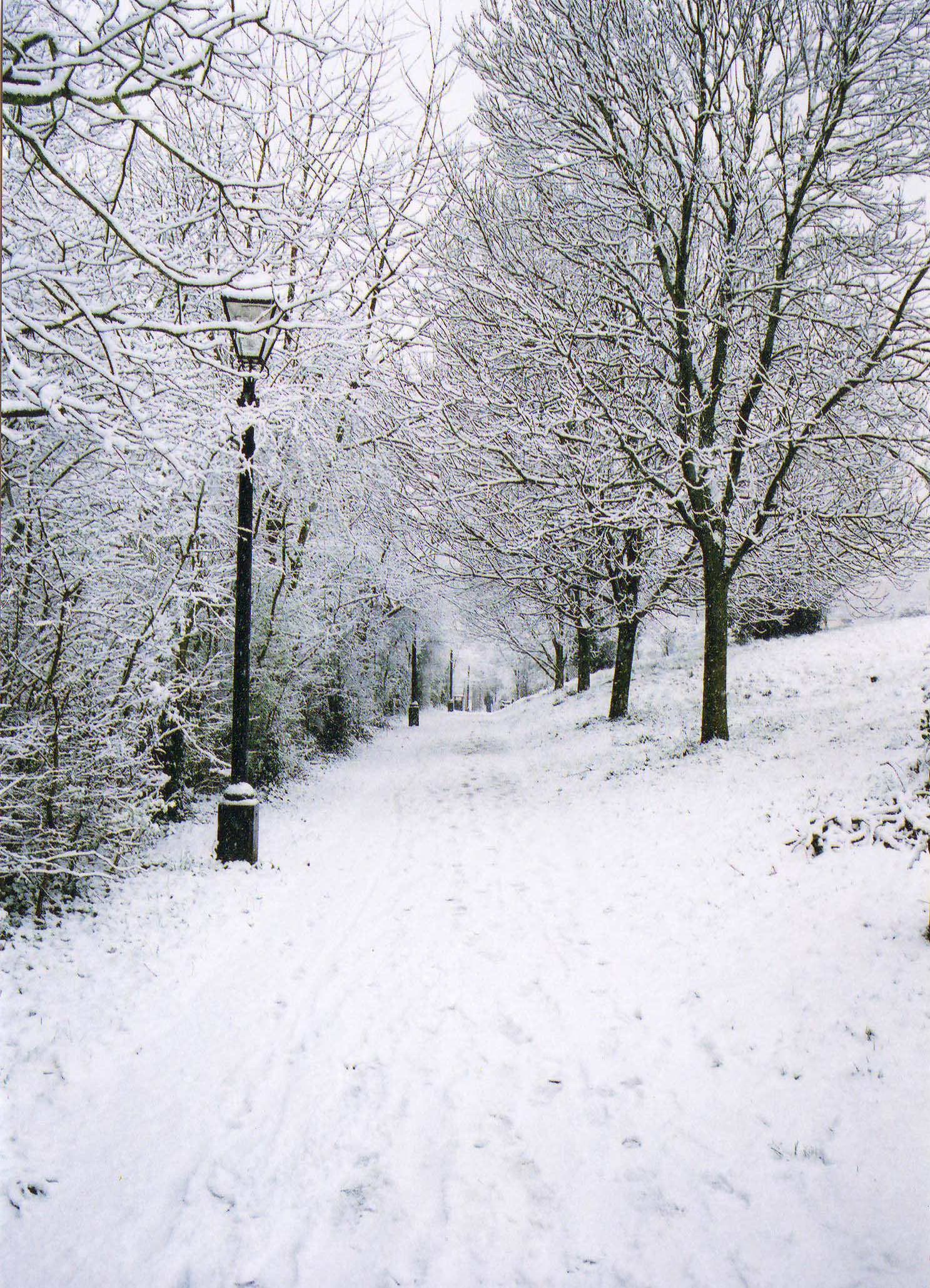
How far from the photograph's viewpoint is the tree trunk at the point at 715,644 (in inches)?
398

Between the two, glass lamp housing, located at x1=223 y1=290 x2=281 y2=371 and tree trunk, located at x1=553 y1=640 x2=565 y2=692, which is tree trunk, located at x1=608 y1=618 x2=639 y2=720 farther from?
tree trunk, located at x1=553 y1=640 x2=565 y2=692

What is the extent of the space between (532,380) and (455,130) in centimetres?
370

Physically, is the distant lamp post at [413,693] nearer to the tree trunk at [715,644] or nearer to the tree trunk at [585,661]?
the tree trunk at [585,661]

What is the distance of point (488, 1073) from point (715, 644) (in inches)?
319

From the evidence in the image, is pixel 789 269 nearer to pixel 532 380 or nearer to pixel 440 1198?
pixel 532 380

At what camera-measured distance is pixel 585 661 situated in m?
23.4

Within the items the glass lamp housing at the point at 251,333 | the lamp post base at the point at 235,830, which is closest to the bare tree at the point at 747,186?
the glass lamp housing at the point at 251,333

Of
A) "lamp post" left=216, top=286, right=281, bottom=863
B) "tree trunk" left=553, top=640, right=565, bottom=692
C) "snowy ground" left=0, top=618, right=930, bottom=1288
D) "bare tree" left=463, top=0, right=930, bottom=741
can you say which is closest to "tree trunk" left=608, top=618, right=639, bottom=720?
"bare tree" left=463, top=0, right=930, bottom=741

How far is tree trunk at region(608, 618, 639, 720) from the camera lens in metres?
14.9

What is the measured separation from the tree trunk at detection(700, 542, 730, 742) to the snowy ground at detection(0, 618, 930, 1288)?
3284 mm

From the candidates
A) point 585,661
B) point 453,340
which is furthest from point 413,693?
point 453,340

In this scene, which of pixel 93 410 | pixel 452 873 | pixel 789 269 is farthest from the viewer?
pixel 789 269

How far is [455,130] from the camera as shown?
9.45m

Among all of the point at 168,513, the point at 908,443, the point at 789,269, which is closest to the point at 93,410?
the point at 168,513
